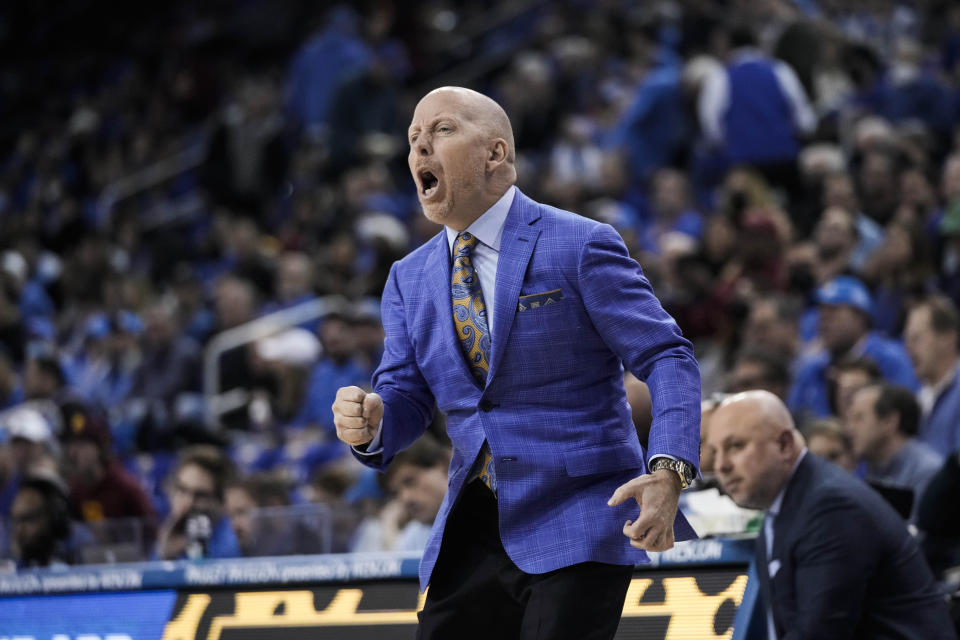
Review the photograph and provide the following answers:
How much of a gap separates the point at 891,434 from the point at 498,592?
3564 mm

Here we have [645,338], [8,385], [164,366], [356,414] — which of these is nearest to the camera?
[645,338]

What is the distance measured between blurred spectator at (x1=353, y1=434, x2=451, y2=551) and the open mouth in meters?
2.99

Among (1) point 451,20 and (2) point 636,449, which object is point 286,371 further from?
(1) point 451,20

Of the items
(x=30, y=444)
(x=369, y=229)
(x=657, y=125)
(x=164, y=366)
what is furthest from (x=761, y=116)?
(x=30, y=444)

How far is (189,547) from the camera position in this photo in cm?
584

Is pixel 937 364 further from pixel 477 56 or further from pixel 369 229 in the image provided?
pixel 477 56

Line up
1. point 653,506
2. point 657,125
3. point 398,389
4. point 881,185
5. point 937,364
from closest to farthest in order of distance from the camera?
point 653,506 < point 398,389 < point 937,364 < point 881,185 < point 657,125

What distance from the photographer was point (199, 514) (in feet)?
20.3

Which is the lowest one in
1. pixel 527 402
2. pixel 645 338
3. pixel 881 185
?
pixel 881 185

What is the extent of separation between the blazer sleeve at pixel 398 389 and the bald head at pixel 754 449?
1.57m

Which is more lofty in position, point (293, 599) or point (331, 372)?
point (293, 599)

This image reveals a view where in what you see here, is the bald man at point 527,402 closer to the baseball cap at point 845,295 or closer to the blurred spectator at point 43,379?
the baseball cap at point 845,295

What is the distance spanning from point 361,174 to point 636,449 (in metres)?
10.5

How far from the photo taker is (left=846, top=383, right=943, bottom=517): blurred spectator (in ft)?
19.9
